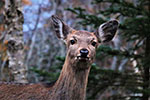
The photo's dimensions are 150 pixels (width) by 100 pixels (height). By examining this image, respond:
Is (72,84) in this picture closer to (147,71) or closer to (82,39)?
(82,39)

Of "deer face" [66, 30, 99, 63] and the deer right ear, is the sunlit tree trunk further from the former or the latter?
"deer face" [66, 30, 99, 63]

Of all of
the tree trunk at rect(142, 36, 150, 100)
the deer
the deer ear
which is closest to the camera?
the deer

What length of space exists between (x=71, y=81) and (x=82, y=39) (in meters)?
0.82

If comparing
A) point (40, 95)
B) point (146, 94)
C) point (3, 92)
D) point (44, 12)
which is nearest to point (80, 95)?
point (40, 95)

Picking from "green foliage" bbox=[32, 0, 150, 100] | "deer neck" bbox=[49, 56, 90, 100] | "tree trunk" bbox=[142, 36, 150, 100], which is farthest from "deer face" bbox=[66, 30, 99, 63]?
"tree trunk" bbox=[142, 36, 150, 100]

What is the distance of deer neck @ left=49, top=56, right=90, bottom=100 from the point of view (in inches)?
187

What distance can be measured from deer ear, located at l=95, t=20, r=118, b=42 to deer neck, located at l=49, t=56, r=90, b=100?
104 centimetres

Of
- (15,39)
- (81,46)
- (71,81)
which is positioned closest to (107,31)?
(81,46)

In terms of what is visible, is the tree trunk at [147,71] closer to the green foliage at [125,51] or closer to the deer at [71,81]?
the green foliage at [125,51]

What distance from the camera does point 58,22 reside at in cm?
547

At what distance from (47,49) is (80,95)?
751 inches

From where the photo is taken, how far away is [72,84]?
478cm

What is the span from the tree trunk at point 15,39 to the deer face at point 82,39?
6.21 ft

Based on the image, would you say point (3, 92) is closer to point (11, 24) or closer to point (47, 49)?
point (11, 24)
